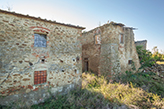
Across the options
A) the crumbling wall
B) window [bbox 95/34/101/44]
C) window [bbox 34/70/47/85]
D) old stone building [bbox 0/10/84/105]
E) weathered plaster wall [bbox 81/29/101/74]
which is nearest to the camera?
old stone building [bbox 0/10/84/105]

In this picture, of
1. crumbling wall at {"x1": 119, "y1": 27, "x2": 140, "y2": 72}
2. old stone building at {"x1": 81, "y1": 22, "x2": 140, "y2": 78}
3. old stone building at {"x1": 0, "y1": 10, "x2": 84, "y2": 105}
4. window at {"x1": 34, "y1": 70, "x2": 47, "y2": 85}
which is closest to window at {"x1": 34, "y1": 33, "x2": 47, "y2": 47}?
old stone building at {"x1": 0, "y1": 10, "x2": 84, "y2": 105}

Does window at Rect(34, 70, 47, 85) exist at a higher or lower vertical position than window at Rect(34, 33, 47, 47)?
lower

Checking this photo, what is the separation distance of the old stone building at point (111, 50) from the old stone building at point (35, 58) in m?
3.41

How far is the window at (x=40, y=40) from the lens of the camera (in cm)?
477

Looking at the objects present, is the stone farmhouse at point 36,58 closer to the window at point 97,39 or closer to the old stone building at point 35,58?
the old stone building at point 35,58

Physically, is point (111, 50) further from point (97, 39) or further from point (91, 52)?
point (91, 52)

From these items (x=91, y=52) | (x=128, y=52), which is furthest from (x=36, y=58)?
(x=128, y=52)

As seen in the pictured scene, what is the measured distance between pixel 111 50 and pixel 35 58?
624cm

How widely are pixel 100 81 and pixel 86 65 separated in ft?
12.6

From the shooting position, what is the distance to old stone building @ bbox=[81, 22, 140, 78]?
7.73 metres

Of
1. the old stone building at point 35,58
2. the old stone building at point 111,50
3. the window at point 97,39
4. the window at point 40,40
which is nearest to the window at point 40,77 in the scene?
the old stone building at point 35,58

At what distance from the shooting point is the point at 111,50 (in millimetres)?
7641

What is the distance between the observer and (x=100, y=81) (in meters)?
7.18

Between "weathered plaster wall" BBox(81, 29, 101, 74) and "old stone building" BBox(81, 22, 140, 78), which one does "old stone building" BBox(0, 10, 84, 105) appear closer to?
"old stone building" BBox(81, 22, 140, 78)
